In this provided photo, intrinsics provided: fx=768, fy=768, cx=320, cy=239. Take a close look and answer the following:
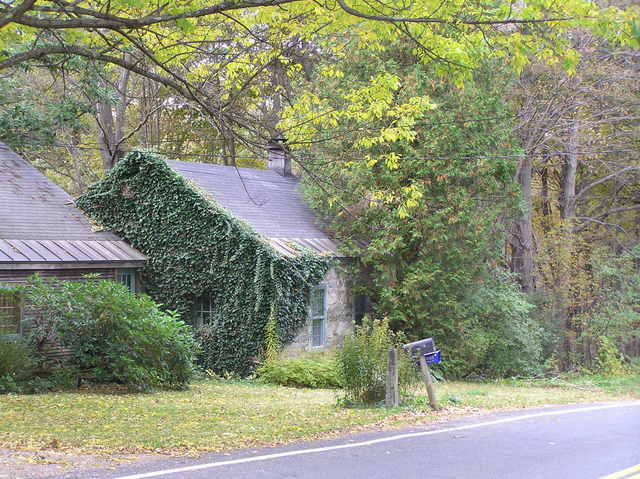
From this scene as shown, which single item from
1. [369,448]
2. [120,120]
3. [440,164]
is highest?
[120,120]

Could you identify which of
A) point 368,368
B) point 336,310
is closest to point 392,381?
point 368,368

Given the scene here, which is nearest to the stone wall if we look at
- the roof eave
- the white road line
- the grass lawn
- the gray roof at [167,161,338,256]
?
the gray roof at [167,161,338,256]

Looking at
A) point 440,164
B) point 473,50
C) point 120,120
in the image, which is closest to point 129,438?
point 473,50

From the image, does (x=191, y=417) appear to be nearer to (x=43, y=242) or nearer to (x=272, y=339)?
(x=272, y=339)

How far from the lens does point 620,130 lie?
28.3 m

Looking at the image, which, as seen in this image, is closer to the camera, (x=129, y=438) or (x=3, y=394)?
(x=129, y=438)

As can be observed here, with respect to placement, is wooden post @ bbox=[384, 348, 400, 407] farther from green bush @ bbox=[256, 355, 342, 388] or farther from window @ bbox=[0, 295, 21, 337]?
window @ bbox=[0, 295, 21, 337]

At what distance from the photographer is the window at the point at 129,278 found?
68.3ft

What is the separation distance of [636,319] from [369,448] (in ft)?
71.1

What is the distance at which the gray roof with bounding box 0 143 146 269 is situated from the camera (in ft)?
57.8

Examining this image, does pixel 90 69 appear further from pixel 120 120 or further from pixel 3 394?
pixel 120 120

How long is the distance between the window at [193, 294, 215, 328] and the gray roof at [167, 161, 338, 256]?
2446 millimetres

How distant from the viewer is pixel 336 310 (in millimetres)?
21969

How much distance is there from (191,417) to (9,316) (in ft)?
25.1
